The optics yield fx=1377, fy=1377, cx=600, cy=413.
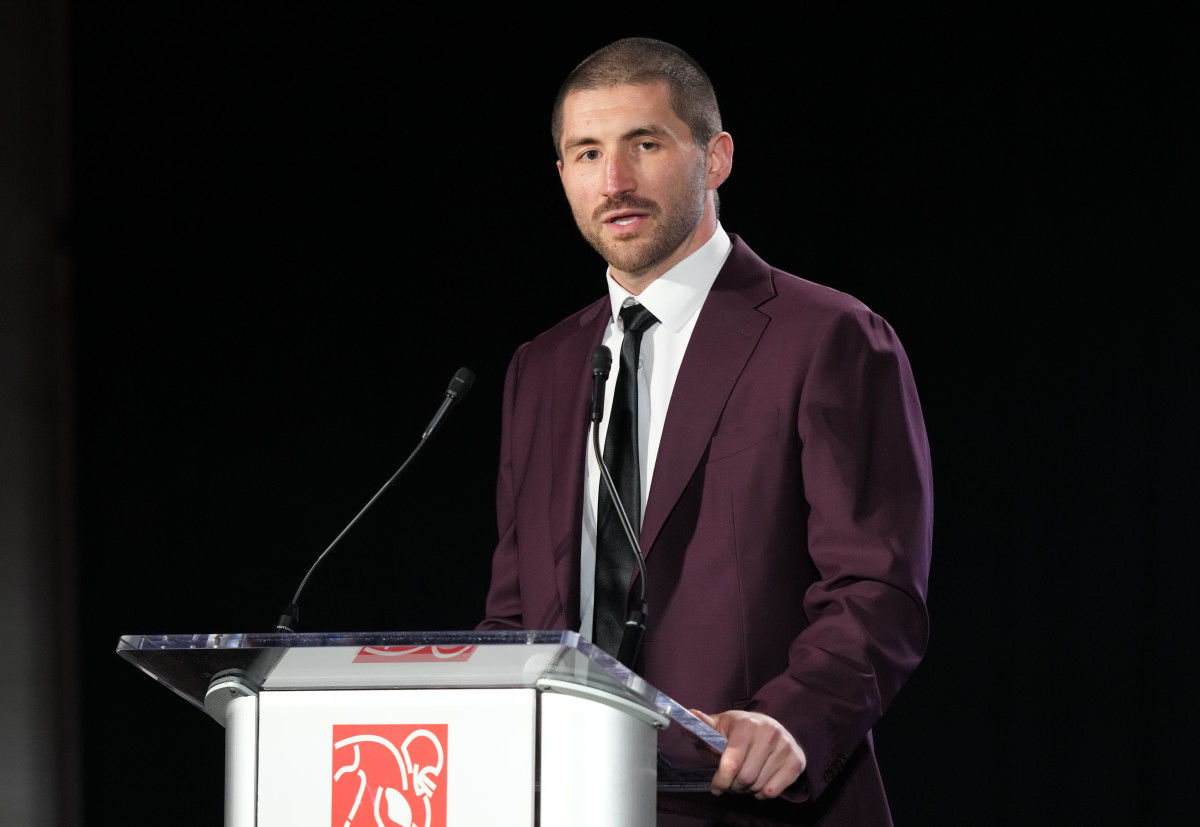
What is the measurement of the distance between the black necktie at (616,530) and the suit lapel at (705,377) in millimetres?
30

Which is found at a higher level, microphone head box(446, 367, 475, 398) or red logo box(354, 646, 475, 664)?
microphone head box(446, 367, 475, 398)

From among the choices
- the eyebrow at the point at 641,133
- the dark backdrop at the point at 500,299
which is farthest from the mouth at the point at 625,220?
the dark backdrop at the point at 500,299

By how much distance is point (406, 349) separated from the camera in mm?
3438

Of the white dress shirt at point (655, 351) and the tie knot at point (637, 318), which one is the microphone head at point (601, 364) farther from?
the tie knot at point (637, 318)

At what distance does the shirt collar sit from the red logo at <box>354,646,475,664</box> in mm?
887

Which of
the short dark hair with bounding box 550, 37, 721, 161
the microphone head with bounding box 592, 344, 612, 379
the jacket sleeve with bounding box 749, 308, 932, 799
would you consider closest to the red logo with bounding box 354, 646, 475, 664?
the jacket sleeve with bounding box 749, 308, 932, 799

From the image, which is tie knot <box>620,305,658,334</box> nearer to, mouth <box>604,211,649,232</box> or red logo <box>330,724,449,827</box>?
mouth <box>604,211,649,232</box>

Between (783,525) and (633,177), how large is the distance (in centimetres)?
54

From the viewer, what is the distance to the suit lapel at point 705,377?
1700 mm

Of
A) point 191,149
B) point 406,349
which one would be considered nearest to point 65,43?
point 191,149

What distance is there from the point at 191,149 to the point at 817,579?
2.37m

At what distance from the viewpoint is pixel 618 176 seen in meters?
1.90

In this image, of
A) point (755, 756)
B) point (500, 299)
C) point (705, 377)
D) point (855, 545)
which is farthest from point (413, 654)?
point (500, 299)

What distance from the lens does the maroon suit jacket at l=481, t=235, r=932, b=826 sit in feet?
5.12
